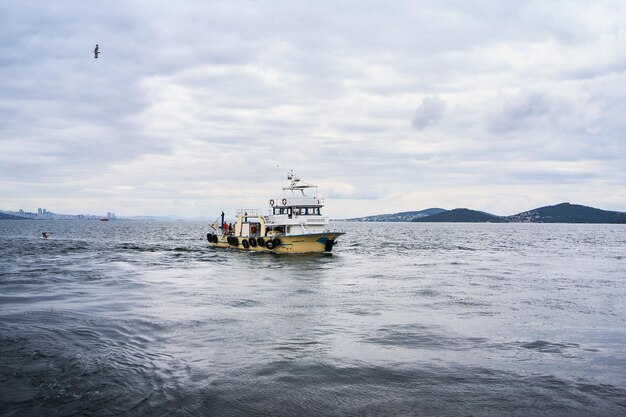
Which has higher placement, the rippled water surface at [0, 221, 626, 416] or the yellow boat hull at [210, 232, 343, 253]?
the yellow boat hull at [210, 232, 343, 253]

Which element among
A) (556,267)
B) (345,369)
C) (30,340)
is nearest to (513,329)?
(345,369)

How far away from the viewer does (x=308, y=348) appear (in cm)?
1471

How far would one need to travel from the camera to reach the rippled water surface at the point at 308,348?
10.4 meters

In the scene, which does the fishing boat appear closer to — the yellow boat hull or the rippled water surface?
the yellow boat hull

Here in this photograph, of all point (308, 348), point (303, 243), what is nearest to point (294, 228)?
point (303, 243)

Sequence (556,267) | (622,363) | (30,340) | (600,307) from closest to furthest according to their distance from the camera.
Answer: (622,363) < (30,340) < (600,307) < (556,267)

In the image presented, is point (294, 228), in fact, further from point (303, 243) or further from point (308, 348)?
point (308, 348)

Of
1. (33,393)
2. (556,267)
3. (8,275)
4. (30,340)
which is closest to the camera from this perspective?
(33,393)

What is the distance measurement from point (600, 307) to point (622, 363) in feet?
33.3

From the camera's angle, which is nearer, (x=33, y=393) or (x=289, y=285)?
(x=33, y=393)

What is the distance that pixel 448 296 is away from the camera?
2547 cm

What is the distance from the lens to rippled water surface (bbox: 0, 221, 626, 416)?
34.1ft

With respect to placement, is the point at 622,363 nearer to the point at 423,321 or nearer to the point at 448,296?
the point at 423,321

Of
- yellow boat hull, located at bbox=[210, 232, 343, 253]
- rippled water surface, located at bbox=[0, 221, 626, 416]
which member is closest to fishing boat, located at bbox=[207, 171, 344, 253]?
yellow boat hull, located at bbox=[210, 232, 343, 253]
